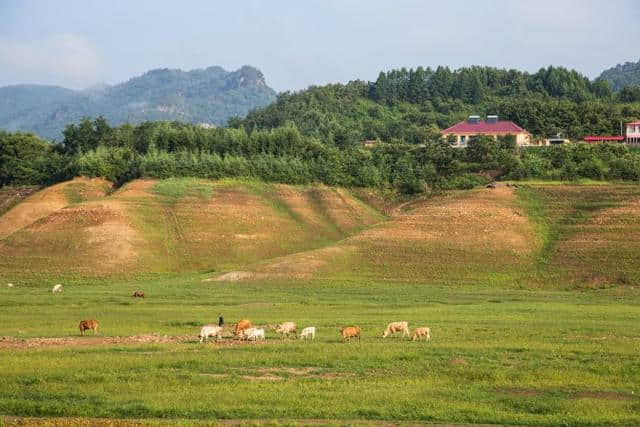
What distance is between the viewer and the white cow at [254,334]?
132 feet

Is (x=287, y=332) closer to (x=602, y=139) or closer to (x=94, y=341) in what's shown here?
(x=94, y=341)

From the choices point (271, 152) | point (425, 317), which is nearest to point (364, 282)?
point (425, 317)

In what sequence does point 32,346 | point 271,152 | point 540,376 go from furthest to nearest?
point 271,152 → point 32,346 → point 540,376

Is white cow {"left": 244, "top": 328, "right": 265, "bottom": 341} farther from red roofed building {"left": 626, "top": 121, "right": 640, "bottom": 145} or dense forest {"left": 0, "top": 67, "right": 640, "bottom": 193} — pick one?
red roofed building {"left": 626, "top": 121, "right": 640, "bottom": 145}

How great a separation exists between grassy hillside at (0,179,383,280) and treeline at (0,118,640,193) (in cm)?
373

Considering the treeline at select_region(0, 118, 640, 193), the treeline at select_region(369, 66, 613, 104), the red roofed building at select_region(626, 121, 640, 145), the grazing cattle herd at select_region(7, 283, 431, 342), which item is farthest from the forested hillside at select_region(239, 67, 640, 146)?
the grazing cattle herd at select_region(7, 283, 431, 342)

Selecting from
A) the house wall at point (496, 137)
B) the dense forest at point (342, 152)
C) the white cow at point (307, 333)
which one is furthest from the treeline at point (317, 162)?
the white cow at point (307, 333)

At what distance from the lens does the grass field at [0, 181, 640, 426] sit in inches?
1117

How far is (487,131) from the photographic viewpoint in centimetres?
13562

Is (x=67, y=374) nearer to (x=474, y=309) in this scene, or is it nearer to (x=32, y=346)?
(x=32, y=346)

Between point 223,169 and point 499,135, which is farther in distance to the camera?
point 499,135

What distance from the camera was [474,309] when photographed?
55.8m

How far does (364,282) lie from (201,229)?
24151 millimetres

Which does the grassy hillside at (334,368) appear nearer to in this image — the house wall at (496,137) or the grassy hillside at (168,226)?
the grassy hillside at (168,226)
